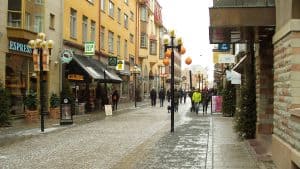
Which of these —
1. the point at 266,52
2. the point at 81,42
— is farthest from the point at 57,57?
the point at 266,52

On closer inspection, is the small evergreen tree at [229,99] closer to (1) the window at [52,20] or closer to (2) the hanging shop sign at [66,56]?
(2) the hanging shop sign at [66,56]

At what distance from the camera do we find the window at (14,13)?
90.8 feet

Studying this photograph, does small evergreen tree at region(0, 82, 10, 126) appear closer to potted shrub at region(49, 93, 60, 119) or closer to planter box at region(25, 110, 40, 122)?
planter box at region(25, 110, 40, 122)

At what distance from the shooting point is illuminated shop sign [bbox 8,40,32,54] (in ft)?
88.9

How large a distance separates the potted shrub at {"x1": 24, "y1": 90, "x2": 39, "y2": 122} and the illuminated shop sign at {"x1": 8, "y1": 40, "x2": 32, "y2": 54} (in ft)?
7.17

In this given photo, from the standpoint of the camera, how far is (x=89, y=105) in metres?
39.7

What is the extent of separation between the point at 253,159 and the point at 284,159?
2875 millimetres

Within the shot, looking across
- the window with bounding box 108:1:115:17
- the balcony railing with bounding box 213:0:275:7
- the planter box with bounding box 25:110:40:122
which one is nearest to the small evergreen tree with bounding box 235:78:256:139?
the balcony railing with bounding box 213:0:275:7

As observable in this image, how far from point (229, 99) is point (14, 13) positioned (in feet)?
40.3

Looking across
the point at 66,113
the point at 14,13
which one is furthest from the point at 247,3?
the point at 14,13

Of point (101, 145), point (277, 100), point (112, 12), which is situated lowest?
point (101, 145)

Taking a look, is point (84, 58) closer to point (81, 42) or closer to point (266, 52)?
point (81, 42)

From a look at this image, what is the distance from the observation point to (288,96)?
10.7 meters

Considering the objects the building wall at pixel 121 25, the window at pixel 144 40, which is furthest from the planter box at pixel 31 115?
the window at pixel 144 40
